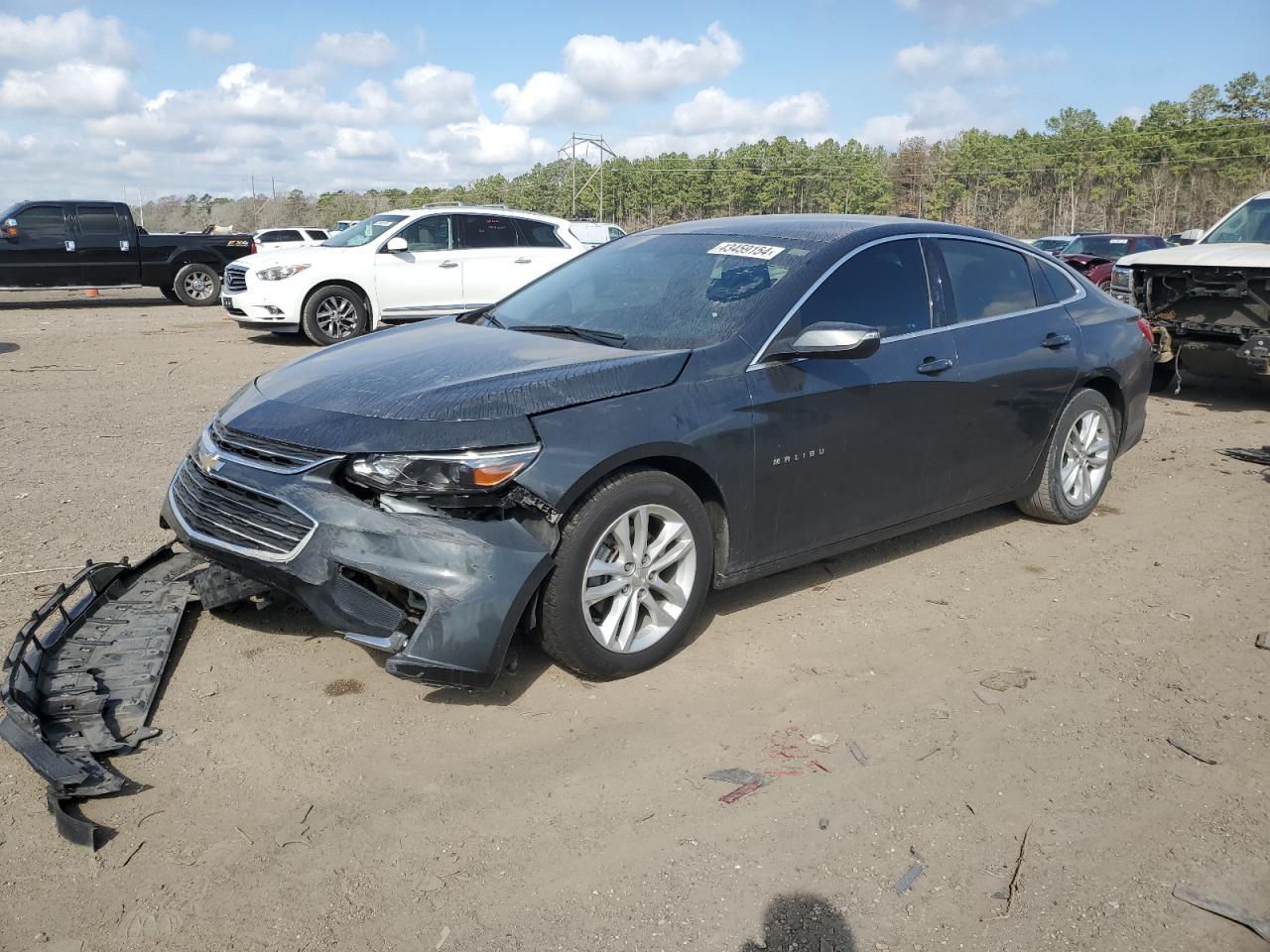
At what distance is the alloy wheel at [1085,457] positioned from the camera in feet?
19.0

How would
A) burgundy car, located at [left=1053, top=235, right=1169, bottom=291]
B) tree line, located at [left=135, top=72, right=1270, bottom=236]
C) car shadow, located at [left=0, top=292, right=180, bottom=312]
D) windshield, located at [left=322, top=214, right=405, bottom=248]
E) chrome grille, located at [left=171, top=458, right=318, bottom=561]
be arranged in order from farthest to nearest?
1. tree line, located at [left=135, top=72, right=1270, bottom=236]
2. burgundy car, located at [left=1053, top=235, right=1169, bottom=291]
3. car shadow, located at [left=0, top=292, right=180, bottom=312]
4. windshield, located at [left=322, top=214, right=405, bottom=248]
5. chrome grille, located at [left=171, top=458, right=318, bottom=561]

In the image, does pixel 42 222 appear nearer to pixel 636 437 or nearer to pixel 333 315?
pixel 333 315

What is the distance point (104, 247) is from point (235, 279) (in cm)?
681

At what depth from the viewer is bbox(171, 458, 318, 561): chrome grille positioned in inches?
137

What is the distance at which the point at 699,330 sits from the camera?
4.20 m

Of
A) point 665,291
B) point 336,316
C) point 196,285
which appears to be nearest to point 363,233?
point 336,316

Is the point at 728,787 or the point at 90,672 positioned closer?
the point at 728,787

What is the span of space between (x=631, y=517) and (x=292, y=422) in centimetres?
126

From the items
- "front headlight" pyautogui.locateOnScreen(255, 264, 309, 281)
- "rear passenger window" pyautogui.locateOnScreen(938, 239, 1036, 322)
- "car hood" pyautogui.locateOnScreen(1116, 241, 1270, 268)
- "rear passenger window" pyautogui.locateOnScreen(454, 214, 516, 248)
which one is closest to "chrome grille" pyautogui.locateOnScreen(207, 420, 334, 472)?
"rear passenger window" pyautogui.locateOnScreen(938, 239, 1036, 322)

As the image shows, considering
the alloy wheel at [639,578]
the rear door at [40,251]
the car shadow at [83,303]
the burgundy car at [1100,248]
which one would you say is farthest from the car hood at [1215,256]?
the car shadow at [83,303]

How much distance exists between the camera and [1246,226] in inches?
403

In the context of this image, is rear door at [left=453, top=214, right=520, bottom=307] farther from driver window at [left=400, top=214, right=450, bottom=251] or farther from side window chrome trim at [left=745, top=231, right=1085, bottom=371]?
side window chrome trim at [left=745, top=231, right=1085, bottom=371]

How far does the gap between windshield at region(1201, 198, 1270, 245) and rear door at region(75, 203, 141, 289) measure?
1732 centimetres

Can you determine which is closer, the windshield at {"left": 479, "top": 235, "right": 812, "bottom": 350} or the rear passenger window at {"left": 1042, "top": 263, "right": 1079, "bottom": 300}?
the windshield at {"left": 479, "top": 235, "right": 812, "bottom": 350}
